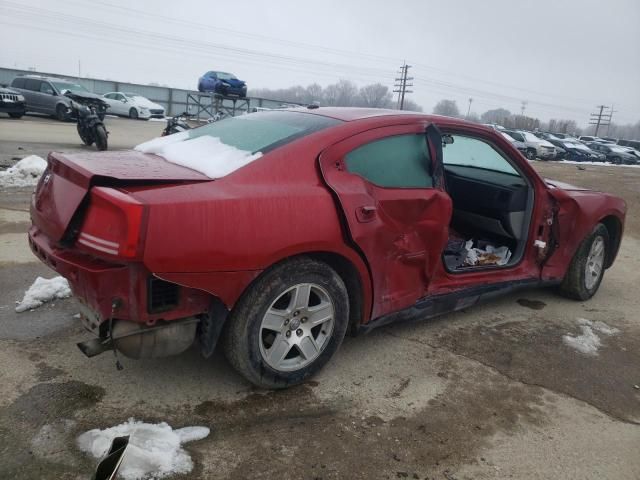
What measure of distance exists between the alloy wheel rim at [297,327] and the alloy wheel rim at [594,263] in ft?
9.87

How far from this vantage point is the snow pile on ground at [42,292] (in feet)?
11.9

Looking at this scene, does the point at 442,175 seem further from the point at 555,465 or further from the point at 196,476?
the point at 196,476

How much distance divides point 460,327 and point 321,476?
206 centimetres

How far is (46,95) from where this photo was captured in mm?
20562

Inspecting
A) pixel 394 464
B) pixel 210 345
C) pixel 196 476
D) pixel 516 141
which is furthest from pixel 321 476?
pixel 516 141

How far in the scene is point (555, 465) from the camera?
2.51 metres

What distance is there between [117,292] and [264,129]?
140 cm

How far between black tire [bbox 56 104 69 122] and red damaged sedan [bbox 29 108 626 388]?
19.2 m

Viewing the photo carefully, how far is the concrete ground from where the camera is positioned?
7.73 ft

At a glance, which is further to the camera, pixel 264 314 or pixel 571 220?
pixel 571 220

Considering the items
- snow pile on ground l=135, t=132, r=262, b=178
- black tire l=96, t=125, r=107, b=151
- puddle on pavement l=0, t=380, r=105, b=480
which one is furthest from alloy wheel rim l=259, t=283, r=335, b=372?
black tire l=96, t=125, r=107, b=151

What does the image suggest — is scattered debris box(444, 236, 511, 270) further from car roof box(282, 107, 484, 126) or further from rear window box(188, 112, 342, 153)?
rear window box(188, 112, 342, 153)

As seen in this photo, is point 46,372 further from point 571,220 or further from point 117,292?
point 571,220

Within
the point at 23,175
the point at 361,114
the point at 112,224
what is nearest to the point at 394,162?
the point at 361,114
